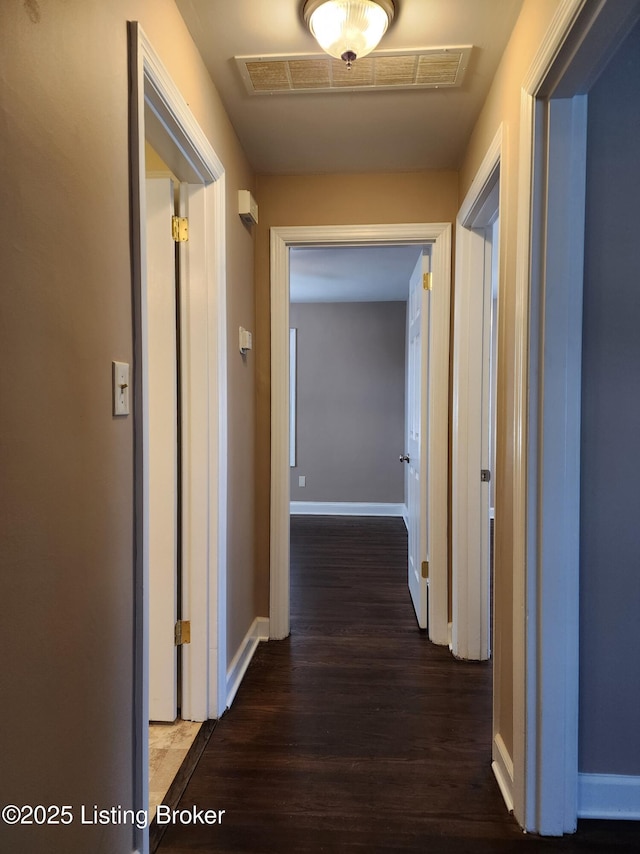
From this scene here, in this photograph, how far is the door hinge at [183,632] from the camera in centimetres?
185

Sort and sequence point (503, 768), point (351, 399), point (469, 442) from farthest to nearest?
point (351, 399), point (469, 442), point (503, 768)

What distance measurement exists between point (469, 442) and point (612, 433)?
36.7 inches

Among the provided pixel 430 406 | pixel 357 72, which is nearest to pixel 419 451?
pixel 430 406

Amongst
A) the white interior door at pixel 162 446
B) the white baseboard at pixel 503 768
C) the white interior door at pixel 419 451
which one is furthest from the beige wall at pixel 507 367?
the white interior door at pixel 162 446

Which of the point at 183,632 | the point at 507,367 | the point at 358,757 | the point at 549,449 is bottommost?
the point at 358,757

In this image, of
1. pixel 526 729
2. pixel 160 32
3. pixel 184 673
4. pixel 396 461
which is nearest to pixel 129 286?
pixel 160 32

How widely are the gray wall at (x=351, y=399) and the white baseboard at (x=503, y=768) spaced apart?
3.81m

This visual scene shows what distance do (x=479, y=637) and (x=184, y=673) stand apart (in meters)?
1.39

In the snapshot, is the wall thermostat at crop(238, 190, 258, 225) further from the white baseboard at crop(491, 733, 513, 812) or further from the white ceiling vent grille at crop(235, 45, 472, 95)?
the white baseboard at crop(491, 733, 513, 812)

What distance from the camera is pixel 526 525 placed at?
1.36m

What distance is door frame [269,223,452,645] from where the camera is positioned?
2.46 meters

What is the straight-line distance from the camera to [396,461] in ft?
17.8

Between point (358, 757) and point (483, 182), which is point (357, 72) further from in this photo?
point (358, 757)

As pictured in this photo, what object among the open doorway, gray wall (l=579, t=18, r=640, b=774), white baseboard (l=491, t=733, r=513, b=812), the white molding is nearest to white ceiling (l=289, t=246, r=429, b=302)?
the open doorway
